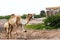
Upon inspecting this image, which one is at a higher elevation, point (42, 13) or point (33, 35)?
point (42, 13)

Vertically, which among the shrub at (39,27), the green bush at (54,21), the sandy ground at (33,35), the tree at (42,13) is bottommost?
the sandy ground at (33,35)

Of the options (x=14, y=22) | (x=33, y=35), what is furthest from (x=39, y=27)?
(x=14, y=22)

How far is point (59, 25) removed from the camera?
342 centimetres

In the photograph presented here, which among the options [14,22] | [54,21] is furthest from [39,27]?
[14,22]

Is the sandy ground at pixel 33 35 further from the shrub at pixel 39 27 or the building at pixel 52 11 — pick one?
the building at pixel 52 11

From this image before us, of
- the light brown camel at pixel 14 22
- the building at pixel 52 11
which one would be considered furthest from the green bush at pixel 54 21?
the light brown camel at pixel 14 22

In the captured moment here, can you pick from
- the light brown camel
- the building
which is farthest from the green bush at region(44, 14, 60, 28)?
the light brown camel

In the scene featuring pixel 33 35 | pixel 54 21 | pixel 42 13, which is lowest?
pixel 33 35

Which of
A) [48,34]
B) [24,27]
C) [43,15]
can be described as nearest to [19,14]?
[24,27]

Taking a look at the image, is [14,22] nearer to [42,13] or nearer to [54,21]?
[42,13]

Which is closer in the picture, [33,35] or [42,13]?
[33,35]

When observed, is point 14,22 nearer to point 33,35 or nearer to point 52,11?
point 33,35

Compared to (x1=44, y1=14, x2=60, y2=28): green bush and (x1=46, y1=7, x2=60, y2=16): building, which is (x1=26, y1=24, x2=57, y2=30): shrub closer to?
(x1=44, y1=14, x2=60, y2=28): green bush

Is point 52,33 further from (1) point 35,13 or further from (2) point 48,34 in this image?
(1) point 35,13
